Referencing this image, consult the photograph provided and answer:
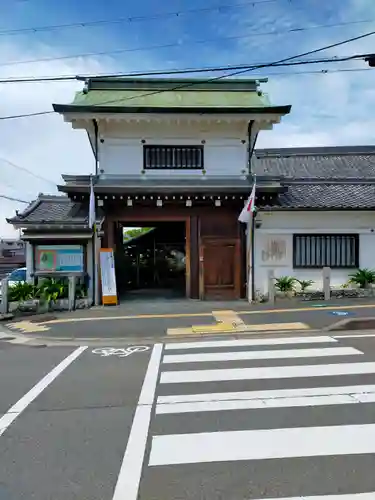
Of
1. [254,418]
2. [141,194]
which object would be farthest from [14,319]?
[254,418]

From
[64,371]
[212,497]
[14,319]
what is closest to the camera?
[212,497]

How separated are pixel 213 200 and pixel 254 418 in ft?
36.5

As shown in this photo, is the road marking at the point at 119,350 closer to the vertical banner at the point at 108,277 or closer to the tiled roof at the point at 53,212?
the vertical banner at the point at 108,277

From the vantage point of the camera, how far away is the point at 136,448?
13.0 ft

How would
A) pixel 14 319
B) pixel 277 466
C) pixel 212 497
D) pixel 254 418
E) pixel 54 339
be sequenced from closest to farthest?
pixel 212 497 → pixel 277 466 → pixel 254 418 → pixel 54 339 → pixel 14 319

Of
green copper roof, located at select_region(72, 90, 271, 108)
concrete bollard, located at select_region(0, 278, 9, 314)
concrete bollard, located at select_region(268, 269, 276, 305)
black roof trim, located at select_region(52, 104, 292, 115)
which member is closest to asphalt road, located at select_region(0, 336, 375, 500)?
concrete bollard, located at select_region(0, 278, 9, 314)

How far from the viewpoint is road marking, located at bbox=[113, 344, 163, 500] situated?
3266mm

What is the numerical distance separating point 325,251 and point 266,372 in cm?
1002

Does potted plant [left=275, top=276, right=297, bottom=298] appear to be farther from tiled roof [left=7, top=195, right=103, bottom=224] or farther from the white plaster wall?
the white plaster wall

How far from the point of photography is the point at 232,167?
15.8 metres

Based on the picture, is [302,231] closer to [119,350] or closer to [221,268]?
[221,268]

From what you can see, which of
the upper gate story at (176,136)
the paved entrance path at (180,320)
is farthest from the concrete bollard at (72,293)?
the upper gate story at (176,136)

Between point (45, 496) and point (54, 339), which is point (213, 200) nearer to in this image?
point (54, 339)

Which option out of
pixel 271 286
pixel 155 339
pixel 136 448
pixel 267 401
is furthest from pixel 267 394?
pixel 271 286
